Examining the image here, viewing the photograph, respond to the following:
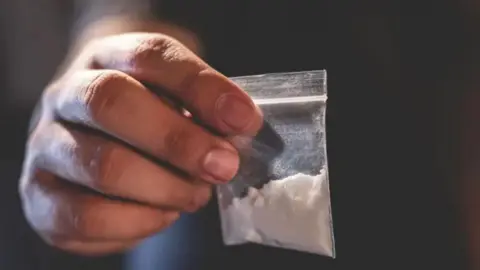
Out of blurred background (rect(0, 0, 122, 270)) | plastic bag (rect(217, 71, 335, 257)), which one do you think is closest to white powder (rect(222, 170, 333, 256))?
plastic bag (rect(217, 71, 335, 257))

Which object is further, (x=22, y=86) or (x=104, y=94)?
(x=22, y=86)

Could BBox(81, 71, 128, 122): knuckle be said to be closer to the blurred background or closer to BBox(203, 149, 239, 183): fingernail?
BBox(203, 149, 239, 183): fingernail

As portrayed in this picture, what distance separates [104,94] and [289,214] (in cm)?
12

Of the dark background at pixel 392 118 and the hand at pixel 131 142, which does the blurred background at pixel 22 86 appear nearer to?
the hand at pixel 131 142

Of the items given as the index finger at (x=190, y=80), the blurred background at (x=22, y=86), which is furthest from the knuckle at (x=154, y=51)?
the blurred background at (x=22, y=86)

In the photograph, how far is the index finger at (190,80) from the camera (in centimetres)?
32

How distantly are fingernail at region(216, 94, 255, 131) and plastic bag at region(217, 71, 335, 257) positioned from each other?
0.04 meters

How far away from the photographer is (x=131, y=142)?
13.7 inches

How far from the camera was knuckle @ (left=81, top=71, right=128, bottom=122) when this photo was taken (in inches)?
13.5

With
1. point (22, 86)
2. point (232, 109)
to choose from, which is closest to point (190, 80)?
point (232, 109)

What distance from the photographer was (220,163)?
33 centimetres

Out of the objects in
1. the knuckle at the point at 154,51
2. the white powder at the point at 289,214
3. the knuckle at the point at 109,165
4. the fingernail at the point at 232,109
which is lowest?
the white powder at the point at 289,214

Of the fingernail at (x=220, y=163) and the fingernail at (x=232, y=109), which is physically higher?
the fingernail at (x=232, y=109)

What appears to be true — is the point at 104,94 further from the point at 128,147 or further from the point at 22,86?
the point at 22,86
